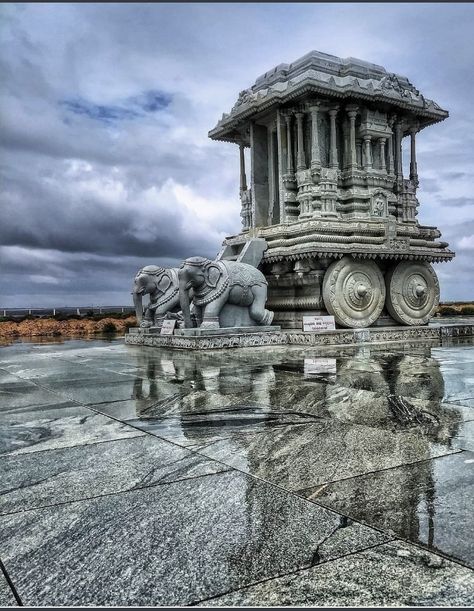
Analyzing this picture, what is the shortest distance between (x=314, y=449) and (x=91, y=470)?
138 centimetres

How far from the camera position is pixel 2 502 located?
112 inches

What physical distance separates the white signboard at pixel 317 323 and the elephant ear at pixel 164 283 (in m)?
3.72

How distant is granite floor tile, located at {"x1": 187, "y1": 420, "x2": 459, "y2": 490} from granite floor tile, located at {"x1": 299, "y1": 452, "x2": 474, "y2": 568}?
14cm

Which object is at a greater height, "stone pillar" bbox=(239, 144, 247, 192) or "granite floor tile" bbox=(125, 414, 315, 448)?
"stone pillar" bbox=(239, 144, 247, 192)

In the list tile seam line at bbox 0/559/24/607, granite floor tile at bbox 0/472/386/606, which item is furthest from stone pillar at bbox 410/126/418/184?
tile seam line at bbox 0/559/24/607

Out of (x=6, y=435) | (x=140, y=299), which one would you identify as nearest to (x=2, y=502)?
(x=6, y=435)

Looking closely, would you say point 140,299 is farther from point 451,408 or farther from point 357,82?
point 451,408

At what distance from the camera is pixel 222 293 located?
12.5 metres

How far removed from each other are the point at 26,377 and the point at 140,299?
6.88 metres

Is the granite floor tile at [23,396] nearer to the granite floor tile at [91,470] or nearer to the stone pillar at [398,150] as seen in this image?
the granite floor tile at [91,470]

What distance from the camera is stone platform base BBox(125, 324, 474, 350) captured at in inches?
458

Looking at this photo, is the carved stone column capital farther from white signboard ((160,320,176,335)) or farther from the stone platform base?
white signboard ((160,320,176,335))

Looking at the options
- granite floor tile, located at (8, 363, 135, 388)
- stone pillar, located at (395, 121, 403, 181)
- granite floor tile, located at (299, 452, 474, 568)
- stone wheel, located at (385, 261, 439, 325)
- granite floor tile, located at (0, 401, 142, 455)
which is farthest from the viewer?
stone pillar, located at (395, 121, 403, 181)

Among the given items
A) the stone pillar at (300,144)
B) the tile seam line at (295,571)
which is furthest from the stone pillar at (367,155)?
the tile seam line at (295,571)
